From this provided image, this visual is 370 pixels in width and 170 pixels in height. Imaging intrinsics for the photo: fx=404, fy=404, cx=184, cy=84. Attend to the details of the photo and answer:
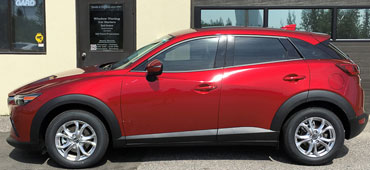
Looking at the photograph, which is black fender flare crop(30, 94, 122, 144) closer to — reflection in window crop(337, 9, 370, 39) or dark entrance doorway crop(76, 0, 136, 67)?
dark entrance doorway crop(76, 0, 136, 67)

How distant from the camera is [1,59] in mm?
7859

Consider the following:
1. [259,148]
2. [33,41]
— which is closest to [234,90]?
[259,148]

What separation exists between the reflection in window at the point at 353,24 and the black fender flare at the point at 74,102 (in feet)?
17.5

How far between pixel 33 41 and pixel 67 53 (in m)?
0.76

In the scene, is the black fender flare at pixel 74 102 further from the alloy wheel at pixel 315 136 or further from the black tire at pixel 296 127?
the alloy wheel at pixel 315 136

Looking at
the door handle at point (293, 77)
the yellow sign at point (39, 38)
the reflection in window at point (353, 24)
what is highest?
the reflection in window at point (353, 24)

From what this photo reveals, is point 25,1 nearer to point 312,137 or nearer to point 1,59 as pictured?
point 1,59

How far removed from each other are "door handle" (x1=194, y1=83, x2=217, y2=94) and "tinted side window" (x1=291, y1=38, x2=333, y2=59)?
3.78ft

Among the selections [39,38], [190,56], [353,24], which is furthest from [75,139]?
[353,24]

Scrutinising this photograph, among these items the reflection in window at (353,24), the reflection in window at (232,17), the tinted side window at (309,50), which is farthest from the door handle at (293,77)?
the reflection in window at (353,24)

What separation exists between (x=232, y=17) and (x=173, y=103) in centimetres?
390

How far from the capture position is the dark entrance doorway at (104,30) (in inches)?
310

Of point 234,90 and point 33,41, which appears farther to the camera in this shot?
point 33,41

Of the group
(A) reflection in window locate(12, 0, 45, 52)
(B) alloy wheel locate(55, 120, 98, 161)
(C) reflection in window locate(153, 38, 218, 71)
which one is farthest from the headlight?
(A) reflection in window locate(12, 0, 45, 52)
